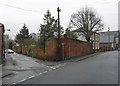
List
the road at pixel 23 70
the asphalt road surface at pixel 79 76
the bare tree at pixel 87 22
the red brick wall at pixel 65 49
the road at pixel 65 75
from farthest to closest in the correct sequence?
the bare tree at pixel 87 22 → the red brick wall at pixel 65 49 → the road at pixel 23 70 → the road at pixel 65 75 → the asphalt road surface at pixel 79 76

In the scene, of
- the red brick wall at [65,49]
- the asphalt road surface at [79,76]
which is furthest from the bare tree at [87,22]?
→ the asphalt road surface at [79,76]

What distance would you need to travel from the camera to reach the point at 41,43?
24.7 meters

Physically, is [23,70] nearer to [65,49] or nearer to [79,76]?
[79,76]

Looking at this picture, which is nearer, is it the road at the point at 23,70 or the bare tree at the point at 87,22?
the road at the point at 23,70

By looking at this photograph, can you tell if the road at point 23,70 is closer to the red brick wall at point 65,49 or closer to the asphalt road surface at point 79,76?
the asphalt road surface at point 79,76

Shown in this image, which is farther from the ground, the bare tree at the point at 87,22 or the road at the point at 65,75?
the bare tree at the point at 87,22

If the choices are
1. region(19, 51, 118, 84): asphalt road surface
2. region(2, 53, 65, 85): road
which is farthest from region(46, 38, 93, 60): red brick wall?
region(19, 51, 118, 84): asphalt road surface

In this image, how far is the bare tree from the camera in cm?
4419

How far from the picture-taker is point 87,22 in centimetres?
4425

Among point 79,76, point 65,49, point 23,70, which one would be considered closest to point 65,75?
point 79,76

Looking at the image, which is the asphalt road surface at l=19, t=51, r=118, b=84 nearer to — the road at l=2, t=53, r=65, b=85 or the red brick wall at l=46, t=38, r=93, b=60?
the road at l=2, t=53, r=65, b=85

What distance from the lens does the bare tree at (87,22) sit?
145 ft

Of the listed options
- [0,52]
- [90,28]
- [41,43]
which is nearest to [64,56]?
[41,43]

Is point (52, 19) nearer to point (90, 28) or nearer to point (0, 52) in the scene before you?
point (90, 28)
